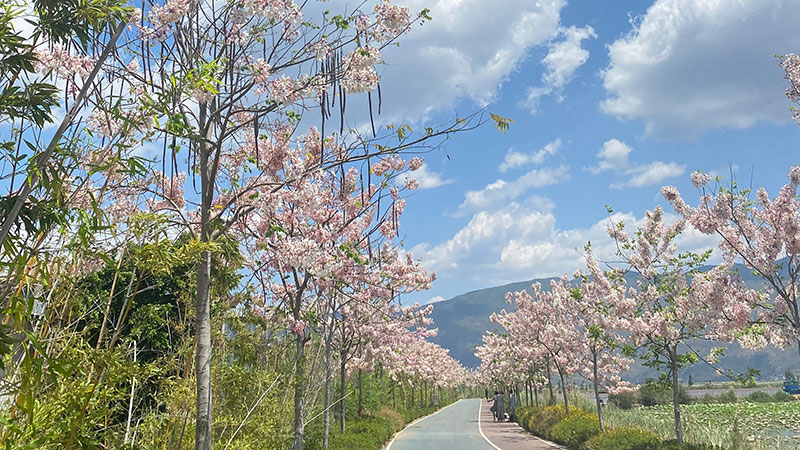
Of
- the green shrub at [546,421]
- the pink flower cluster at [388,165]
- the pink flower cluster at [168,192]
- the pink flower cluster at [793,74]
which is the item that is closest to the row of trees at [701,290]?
the pink flower cluster at [793,74]

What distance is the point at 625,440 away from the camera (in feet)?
45.8

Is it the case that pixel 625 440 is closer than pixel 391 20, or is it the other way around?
pixel 391 20

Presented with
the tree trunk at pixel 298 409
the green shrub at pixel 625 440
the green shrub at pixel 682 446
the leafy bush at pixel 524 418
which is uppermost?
the tree trunk at pixel 298 409

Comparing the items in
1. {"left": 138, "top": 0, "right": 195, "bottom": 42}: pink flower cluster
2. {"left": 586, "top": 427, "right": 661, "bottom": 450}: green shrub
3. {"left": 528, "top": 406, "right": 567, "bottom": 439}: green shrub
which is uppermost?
{"left": 138, "top": 0, "right": 195, "bottom": 42}: pink flower cluster

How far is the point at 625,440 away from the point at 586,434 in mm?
3432

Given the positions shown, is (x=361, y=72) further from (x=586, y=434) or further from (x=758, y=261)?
(x=586, y=434)

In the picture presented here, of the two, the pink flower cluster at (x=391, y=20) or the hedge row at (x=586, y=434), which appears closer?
the pink flower cluster at (x=391, y=20)

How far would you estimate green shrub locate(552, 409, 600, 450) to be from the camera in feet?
56.4

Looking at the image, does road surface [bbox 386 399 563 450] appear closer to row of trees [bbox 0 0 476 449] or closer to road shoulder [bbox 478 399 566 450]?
road shoulder [bbox 478 399 566 450]

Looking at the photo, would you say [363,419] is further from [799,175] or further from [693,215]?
[799,175]

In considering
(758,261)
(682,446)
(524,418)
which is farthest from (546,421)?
(758,261)

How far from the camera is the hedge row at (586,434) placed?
1316 cm

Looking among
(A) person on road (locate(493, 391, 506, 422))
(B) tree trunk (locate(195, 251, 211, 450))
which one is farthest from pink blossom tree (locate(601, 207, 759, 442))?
(A) person on road (locate(493, 391, 506, 422))

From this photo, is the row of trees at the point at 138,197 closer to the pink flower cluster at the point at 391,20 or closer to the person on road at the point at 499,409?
the pink flower cluster at the point at 391,20
